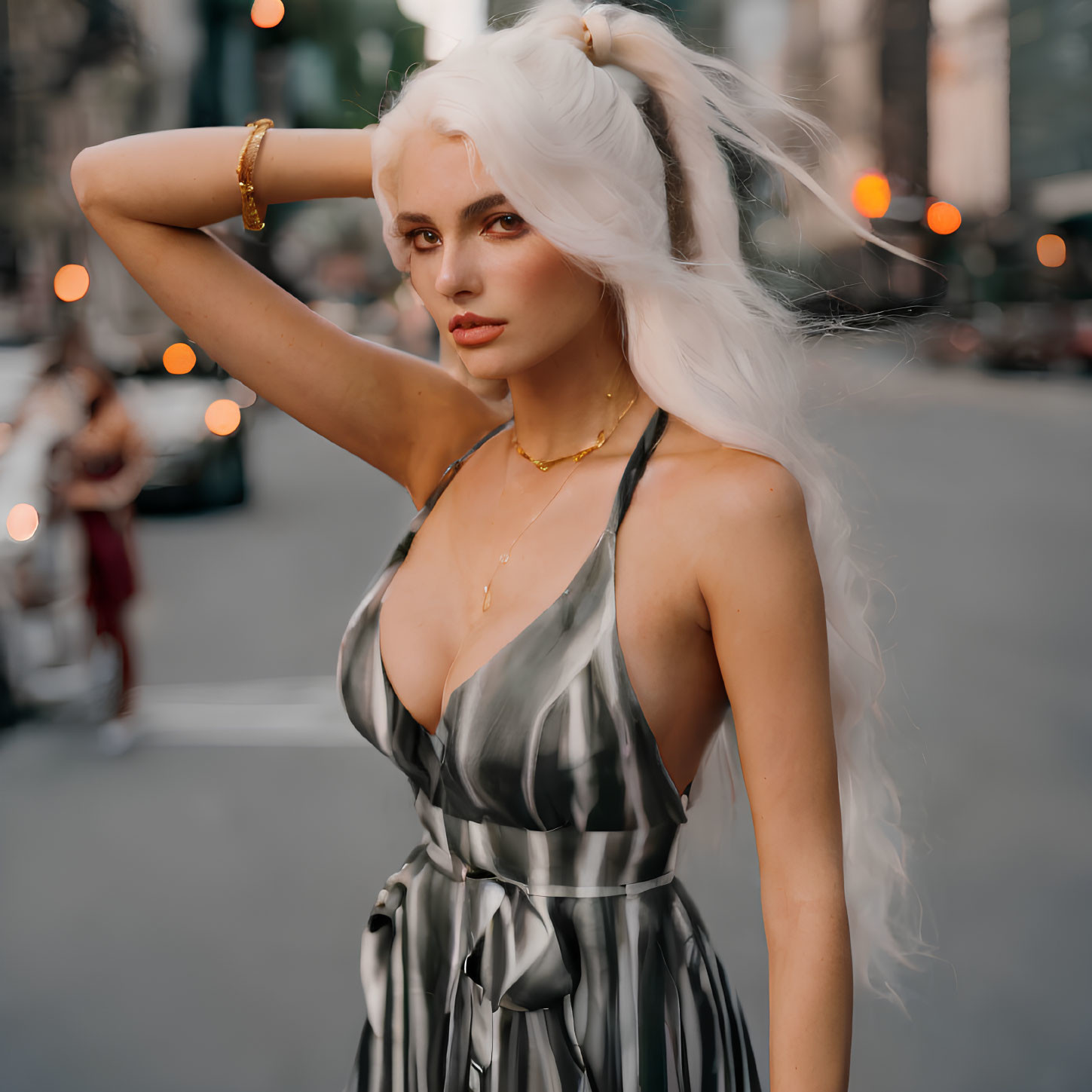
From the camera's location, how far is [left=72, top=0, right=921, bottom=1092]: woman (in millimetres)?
1328

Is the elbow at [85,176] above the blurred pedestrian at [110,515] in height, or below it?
above

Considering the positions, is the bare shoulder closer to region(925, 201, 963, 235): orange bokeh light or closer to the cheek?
the cheek

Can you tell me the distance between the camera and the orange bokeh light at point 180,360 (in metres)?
12.7

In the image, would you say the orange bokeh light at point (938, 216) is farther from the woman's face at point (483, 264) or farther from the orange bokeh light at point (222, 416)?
the woman's face at point (483, 264)

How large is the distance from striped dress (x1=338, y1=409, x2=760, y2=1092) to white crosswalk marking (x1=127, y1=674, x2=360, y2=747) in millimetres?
4246

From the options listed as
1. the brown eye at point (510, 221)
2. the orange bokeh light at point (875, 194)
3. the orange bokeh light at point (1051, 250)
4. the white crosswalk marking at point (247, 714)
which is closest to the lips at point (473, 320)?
the brown eye at point (510, 221)

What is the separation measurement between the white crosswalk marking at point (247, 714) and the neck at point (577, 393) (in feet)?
14.3

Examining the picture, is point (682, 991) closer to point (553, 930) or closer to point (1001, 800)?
point (553, 930)

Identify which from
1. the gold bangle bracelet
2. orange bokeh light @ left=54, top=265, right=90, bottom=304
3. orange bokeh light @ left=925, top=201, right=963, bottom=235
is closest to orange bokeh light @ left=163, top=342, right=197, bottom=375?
orange bokeh light @ left=54, top=265, right=90, bottom=304

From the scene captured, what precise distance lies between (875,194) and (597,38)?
1.64 metres

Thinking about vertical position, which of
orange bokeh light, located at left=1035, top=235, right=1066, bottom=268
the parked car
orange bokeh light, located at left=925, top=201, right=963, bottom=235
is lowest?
the parked car

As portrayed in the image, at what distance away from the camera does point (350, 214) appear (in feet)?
164

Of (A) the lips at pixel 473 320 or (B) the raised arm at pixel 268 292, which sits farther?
(B) the raised arm at pixel 268 292

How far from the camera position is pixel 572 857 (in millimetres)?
1438
